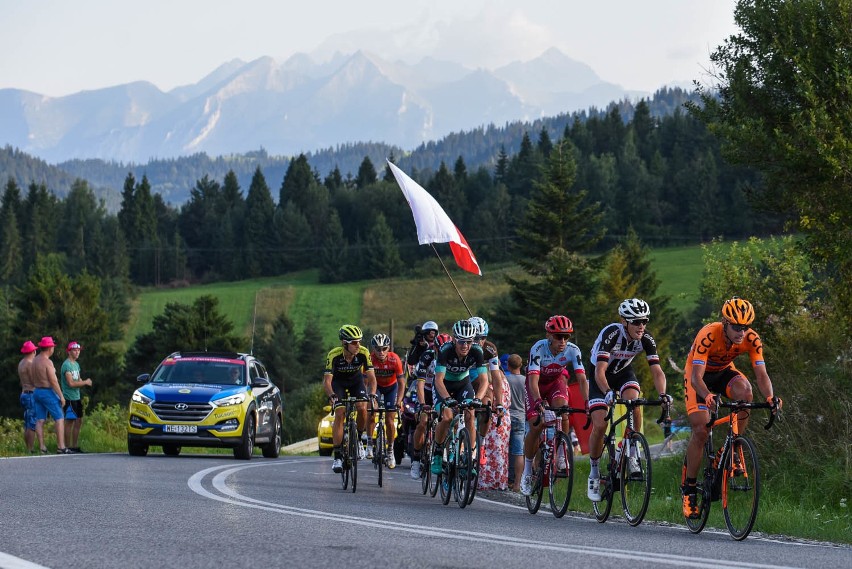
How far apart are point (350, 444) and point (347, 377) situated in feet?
3.66

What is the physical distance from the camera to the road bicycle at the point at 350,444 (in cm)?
1418

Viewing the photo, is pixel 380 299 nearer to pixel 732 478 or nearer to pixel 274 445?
pixel 274 445

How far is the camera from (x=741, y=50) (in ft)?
82.8

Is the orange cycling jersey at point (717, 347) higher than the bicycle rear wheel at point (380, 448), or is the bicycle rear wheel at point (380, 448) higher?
the orange cycling jersey at point (717, 347)

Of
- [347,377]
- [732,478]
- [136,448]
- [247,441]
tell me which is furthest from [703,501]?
[136,448]

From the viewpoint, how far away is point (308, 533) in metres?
8.94

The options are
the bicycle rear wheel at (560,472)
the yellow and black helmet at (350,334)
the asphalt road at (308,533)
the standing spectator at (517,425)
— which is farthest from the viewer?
the standing spectator at (517,425)

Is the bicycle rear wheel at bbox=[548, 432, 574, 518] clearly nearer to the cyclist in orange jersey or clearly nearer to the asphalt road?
the asphalt road

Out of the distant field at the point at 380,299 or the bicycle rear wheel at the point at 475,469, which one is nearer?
the bicycle rear wheel at the point at 475,469

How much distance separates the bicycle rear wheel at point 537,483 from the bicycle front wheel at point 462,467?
2.02ft

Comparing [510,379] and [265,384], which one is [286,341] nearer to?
[265,384]

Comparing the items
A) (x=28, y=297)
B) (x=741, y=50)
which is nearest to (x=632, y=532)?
(x=741, y=50)

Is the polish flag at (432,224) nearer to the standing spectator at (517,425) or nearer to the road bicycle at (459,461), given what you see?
the standing spectator at (517,425)

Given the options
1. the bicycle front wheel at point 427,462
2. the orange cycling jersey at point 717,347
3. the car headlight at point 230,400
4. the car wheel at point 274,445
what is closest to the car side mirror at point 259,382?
the car headlight at point 230,400
